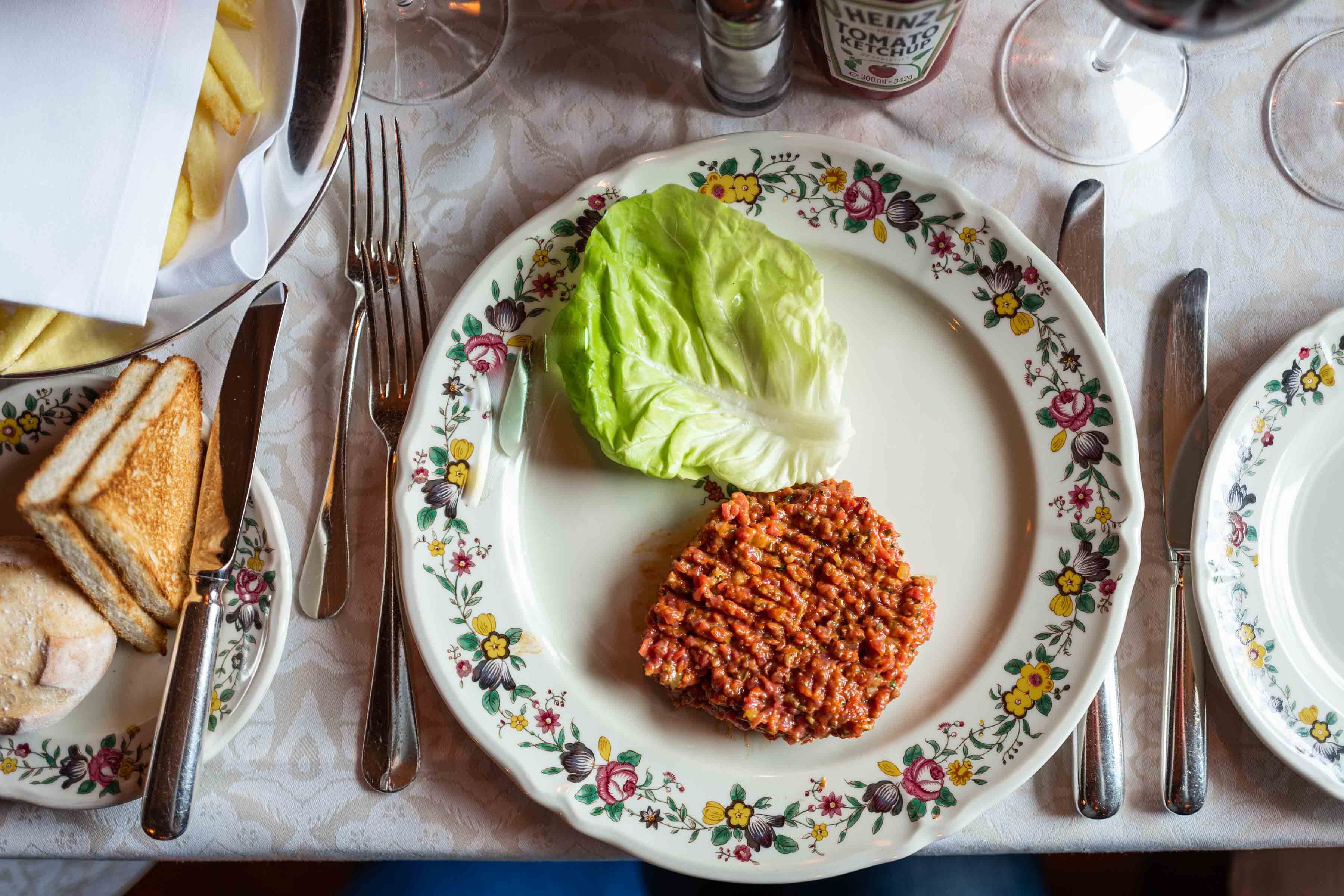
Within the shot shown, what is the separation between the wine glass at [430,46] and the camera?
186 centimetres

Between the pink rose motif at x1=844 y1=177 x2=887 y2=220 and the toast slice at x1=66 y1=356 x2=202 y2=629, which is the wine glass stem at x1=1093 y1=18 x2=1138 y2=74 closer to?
the pink rose motif at x1=844 y1=177 x2=887 y2=220

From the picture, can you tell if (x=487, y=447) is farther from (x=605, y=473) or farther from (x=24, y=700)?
(x=24, y=700)

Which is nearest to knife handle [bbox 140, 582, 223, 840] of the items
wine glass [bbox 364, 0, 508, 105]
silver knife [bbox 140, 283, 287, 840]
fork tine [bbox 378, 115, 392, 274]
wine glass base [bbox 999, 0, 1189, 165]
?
silver knife [bbox 140, 283, 287, 840]

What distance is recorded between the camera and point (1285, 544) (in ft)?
5.72

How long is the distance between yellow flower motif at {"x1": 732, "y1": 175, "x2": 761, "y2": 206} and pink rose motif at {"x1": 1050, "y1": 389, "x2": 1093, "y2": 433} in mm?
716

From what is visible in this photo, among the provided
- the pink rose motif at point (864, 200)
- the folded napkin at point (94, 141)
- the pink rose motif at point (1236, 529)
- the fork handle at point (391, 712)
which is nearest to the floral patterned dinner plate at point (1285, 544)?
the pink rose motif at point (1236, 529)

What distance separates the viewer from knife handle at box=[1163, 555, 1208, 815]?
1.65 m

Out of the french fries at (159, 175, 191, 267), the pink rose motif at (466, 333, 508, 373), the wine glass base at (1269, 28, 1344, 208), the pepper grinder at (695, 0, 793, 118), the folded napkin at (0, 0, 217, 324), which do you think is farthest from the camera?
the wine glass base at (1269, 28, 1344, 208)

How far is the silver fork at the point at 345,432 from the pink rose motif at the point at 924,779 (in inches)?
44.7

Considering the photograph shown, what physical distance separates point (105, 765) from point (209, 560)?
425 millimetres

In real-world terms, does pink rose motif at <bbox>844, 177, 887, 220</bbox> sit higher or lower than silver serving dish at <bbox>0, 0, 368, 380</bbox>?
lower

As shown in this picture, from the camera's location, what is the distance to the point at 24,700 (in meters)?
1.52

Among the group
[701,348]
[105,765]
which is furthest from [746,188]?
[105,765]

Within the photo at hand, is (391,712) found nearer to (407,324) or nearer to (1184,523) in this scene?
(407,324)
